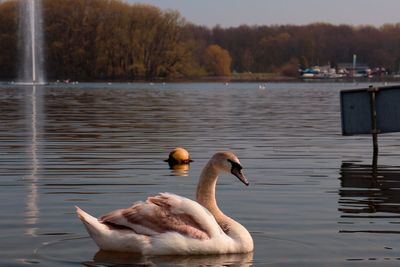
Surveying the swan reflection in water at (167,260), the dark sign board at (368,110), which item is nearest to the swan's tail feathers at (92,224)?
the swan reflection in water at (167,260)

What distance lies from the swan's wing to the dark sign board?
1563 cm

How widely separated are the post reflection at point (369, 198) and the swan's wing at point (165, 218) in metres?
3.26

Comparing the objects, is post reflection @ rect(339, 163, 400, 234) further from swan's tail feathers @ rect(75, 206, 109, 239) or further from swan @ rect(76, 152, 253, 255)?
swan's tail feathers @ rect(75, 206, 109, 239)

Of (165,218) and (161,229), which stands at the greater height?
(165,218)

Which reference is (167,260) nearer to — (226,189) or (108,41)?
(226,189)

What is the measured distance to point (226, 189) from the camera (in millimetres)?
18922

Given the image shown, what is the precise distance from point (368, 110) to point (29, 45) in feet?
486

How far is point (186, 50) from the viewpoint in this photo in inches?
6718

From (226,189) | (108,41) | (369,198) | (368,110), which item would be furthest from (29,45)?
(369,198)

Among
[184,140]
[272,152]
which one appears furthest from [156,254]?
[184,140]

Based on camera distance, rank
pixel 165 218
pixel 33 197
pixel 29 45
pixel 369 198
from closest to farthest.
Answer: pixel 165 218, pixel 33 197, pixel 369 198, pixel 29 45

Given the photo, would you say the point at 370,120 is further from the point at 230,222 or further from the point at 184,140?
the point at 230,222

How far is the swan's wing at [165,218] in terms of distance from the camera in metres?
11.7

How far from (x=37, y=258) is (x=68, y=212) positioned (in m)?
3.60
